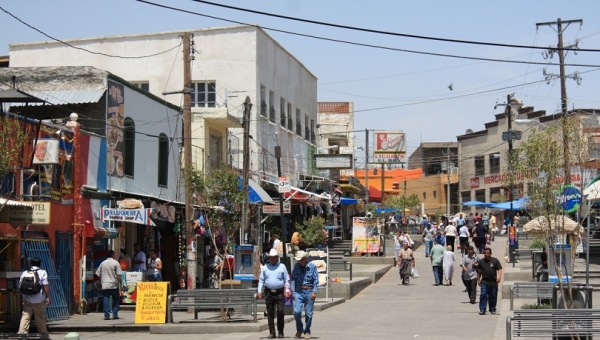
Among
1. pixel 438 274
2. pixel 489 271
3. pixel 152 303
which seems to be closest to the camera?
pixel 152 303

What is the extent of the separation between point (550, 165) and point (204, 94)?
2655 centimetres

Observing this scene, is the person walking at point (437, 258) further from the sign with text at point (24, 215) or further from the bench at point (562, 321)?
the bench at point (562, 321)

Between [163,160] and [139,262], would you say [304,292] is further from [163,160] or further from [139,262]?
[163,160]

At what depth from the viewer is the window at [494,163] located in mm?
72219

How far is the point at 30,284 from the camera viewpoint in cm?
1808

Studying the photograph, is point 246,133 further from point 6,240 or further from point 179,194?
point 6,240

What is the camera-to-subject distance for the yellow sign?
20.6 meters

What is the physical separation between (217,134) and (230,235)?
1160cm

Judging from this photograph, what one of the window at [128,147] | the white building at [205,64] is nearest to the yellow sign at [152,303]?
the window at [128,147]

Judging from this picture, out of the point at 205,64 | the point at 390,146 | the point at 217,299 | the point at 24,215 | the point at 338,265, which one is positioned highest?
the point at 205,64

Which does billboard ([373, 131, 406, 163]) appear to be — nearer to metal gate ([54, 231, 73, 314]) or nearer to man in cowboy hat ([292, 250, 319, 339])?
metal gate ([54, 231, 73, 314])

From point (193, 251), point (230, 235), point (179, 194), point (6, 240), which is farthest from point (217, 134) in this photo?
point (6, 240)

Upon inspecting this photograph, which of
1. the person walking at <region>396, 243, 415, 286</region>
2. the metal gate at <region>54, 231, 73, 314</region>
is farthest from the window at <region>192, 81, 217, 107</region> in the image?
the metal gate at <region>54, 231, 73, 314</region>

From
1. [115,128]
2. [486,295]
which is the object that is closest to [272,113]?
[115,128]
